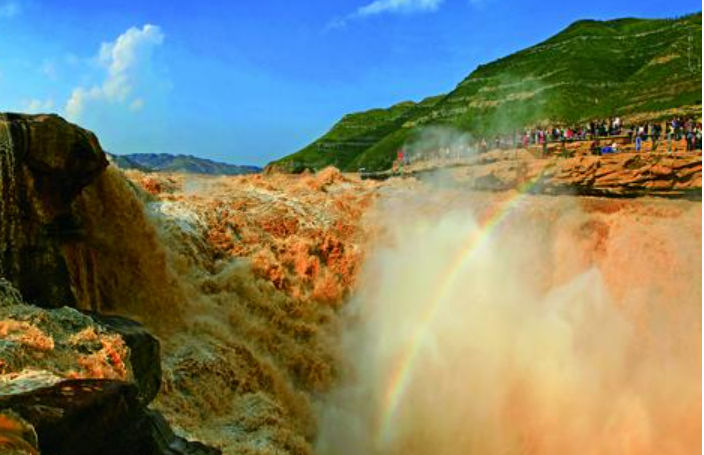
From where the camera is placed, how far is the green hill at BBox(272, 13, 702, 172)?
2282 inches

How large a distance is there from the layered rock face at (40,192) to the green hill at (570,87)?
1064 inches

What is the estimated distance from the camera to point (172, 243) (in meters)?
17.3

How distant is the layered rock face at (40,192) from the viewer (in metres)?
11.3

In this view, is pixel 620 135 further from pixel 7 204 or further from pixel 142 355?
pixel 7 204

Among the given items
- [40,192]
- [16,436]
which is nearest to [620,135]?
[40,192]

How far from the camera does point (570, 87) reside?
243 feet

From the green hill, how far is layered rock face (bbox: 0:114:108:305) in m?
27.0

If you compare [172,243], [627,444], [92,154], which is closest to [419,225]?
[172,243]

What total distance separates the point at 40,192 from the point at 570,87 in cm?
7082

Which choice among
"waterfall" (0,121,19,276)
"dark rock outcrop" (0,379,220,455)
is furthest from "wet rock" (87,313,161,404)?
"dark rock outcrop" (0,379,220,455)

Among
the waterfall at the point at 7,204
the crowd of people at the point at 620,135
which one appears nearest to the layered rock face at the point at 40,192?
the waterfall at the point at 7,204

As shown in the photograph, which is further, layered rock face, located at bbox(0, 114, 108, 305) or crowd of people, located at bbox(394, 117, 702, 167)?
crowd of people, located at bbox(394, 117, 702, 167)

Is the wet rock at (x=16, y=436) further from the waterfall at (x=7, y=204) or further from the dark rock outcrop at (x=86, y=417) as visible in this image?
the waterfall at (x=7, y=204)

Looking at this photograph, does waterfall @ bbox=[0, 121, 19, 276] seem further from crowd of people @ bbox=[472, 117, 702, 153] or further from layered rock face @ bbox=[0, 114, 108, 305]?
crowd of people @ bbox=[472, 117, 702, 153]
